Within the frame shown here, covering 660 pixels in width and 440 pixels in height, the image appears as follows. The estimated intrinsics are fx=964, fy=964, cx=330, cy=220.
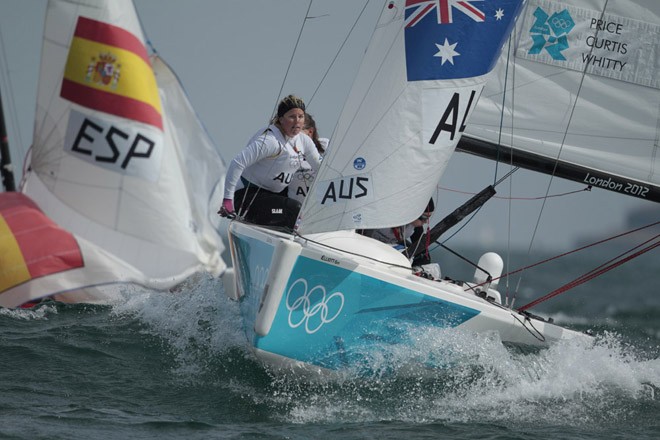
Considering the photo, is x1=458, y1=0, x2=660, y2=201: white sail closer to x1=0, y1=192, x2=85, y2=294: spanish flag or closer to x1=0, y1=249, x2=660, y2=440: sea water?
x1=0, y1=249, x2=660, y2=440: sea water

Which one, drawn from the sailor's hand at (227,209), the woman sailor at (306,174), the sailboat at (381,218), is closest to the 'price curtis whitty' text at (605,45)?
the sailboat at (381,218)

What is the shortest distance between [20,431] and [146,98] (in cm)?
339

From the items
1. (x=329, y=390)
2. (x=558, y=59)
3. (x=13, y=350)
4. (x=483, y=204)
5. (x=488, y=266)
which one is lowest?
(x=13, y=350)

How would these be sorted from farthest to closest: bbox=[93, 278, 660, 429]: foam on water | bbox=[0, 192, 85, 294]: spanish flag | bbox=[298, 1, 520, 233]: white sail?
bbox=[0, 192, 85, 294]: spanish flag, bbox=[298, 1, 520, 233]: white sail, bbox=[93, 278, 660, 429]: foam on water

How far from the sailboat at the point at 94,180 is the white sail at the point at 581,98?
2.19 meters

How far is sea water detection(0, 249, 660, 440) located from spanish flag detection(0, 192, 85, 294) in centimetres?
32

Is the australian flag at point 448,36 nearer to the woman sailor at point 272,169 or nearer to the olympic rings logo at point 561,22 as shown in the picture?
the woman sailor at point 272,169

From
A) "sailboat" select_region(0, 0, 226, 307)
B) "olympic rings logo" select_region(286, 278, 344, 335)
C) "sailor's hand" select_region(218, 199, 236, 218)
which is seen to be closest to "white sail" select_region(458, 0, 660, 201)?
"sailor's hand" select_region(218, 199, 236, 218)

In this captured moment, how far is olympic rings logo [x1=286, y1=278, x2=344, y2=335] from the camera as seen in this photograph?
490 cm

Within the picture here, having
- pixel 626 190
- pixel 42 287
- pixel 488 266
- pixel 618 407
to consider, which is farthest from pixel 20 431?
pixel 626 190

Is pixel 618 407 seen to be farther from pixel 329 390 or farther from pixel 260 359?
pixel 260 359

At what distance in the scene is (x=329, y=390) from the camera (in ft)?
16.3

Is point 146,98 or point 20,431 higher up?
point 146,98

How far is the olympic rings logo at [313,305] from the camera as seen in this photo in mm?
4902
